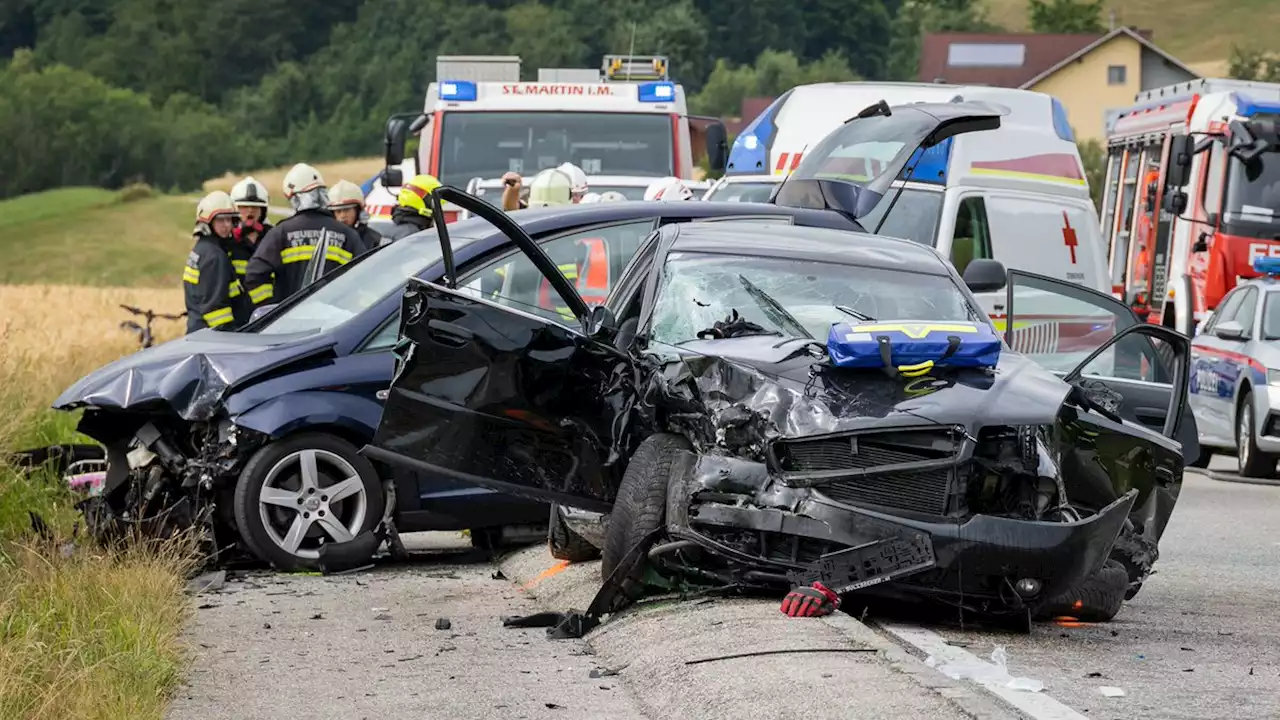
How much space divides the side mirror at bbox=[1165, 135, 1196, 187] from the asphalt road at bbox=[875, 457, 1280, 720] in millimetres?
10201

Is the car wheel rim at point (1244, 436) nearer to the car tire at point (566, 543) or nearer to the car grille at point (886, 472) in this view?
the car tire at point (566, 543)

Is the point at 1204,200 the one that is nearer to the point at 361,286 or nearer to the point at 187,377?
the point at 361,286

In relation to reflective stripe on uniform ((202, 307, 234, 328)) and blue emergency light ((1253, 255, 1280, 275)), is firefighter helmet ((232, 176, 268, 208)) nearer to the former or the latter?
reflective stripe on uniform ((202, 307, 234, 328))

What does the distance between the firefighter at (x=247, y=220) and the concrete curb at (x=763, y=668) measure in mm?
6724

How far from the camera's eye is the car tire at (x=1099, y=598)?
8.42m

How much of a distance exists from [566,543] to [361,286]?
6.26 ft

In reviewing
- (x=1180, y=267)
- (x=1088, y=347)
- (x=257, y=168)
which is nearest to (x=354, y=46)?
(x=257, y=168)

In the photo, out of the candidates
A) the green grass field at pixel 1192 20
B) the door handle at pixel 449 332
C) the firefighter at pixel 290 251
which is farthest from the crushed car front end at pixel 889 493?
the green grass field at pixel 1192 20

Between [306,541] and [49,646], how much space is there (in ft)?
9.01

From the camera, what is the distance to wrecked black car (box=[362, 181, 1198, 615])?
7738 mm

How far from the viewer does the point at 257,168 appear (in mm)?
107438

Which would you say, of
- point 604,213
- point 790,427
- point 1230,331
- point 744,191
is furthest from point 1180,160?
point 790,427

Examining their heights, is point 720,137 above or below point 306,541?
above

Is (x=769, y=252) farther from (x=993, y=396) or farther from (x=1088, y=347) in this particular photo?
(x=1088, y=347)
